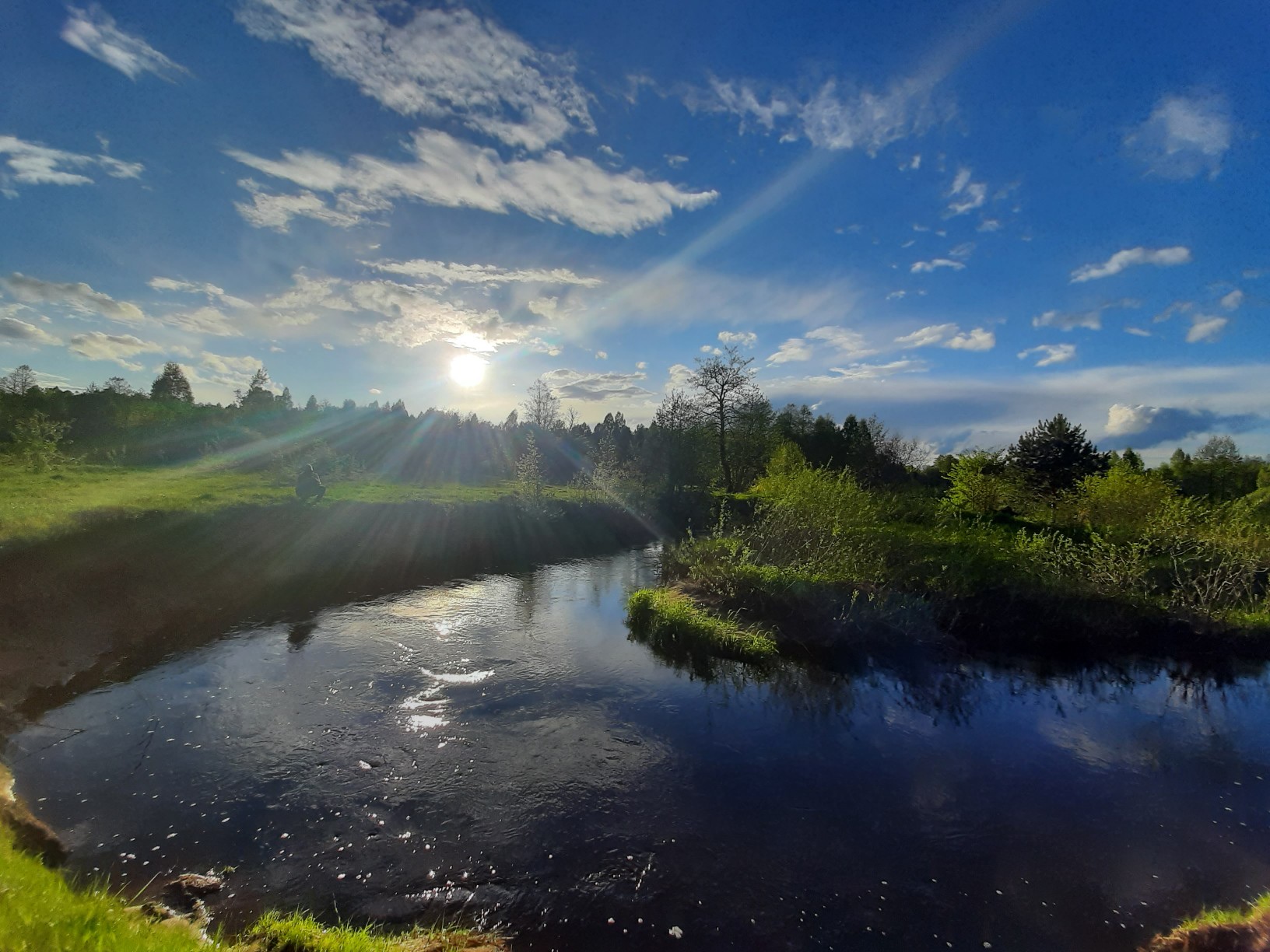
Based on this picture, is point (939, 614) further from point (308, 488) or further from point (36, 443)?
point (36, 443)

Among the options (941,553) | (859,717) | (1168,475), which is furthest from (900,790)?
(1168,475)

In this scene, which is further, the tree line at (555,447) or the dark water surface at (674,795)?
the tree line at (555,447)

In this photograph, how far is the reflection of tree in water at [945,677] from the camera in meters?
11.4

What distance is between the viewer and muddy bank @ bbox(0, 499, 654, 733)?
11425 mm

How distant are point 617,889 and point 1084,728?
9544 millimetres

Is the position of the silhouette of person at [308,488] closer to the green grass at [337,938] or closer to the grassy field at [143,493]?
the grassy field at [143,493]

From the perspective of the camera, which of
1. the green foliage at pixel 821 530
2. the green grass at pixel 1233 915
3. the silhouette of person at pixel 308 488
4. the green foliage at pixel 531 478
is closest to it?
the green grass at pixel 1233 915

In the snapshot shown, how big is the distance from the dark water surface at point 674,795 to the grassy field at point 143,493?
6.76m

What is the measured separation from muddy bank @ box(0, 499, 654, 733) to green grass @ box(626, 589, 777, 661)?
899 centimetres

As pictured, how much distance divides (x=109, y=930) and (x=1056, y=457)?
44.6 metres

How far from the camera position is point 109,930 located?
3873 mm

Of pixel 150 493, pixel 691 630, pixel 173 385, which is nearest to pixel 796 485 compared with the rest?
pixel 691 630

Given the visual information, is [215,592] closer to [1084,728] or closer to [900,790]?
[900,790]

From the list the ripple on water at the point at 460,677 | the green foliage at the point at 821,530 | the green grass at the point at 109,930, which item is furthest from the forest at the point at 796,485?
the green grass at the point at 109,930
